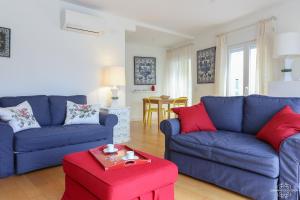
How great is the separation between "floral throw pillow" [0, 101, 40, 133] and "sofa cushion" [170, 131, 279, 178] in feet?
5.76

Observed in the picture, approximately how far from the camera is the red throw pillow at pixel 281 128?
6.00 feet

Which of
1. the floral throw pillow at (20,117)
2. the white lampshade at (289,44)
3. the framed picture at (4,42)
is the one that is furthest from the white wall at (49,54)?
the white lampshade at (289,44)

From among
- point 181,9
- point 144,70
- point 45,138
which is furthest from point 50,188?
point 144,70

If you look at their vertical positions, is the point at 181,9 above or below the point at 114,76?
above

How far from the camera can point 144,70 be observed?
22.3ft

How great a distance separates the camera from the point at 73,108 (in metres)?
3.19

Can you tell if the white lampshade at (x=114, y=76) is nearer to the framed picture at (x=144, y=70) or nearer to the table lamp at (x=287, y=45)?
the table lamp at (x=287, y=45)

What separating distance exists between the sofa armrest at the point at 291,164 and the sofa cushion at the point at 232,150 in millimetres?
49

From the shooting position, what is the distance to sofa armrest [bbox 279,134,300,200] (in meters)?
1.67

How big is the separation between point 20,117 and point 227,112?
8.17 feet

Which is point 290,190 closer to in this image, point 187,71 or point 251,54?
point 251,54

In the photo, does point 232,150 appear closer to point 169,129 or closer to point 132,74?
point 169,129

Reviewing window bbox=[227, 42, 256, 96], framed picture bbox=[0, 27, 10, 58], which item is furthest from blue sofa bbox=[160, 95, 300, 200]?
framed picture bbox=[0, 27, 10, 58]

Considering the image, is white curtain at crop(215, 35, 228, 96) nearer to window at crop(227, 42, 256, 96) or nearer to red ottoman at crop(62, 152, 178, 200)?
window at crop(227, 42, 256, 96)
